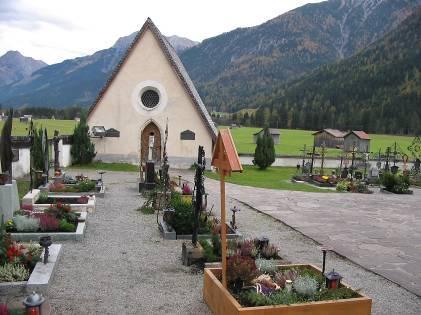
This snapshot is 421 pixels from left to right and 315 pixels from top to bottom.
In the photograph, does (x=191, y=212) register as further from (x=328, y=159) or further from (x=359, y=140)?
(x=359, y=140)

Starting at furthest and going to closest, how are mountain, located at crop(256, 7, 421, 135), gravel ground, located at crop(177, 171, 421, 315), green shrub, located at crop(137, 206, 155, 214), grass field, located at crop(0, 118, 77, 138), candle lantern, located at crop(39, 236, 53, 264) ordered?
mountain, located at crop(256, 7, 421, 135), grass field, located at crop(0, 118, 77, 138), green shrub, located at crop(137, 206, 155, 214), candle lantern, located at crop(39, 236, 53, 264), gravel ground, located at crop(177, 171, 421, 315)

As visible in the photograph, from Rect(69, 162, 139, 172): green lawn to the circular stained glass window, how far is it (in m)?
4.17

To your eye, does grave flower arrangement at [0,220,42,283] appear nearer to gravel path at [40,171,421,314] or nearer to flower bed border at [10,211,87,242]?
gravel path at [40,171,421,314]

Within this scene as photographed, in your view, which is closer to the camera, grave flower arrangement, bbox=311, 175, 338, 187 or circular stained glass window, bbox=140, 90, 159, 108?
grave flower arrangement, bbox=311, 175, 338, 187

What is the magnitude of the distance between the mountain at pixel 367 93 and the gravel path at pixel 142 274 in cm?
10355

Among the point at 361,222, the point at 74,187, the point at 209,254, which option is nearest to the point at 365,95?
the point at 361,222

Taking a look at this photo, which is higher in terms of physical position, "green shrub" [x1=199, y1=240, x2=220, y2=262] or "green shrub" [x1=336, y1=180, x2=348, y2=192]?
"green shrub" [x1=199, y1=240, x2=220, y2=262]

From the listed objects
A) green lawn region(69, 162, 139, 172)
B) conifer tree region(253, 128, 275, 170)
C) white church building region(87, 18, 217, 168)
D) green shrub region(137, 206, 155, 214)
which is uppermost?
white church building region(87, 18, 217, 168)

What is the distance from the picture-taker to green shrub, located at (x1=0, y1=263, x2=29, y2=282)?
27.5ft

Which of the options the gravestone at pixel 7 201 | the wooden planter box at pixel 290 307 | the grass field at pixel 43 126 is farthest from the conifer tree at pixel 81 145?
the wooden planter box at pixel 290 307

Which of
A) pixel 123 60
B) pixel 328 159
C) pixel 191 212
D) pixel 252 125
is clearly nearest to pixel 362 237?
pixel 191 212

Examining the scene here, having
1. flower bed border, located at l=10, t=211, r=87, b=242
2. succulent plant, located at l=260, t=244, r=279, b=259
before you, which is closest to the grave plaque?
flower bed border, located at l=10, t=211, r=87, b=242

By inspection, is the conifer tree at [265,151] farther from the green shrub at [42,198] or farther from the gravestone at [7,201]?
the gravestone at [7,201]

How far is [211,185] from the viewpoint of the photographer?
25594 mm
